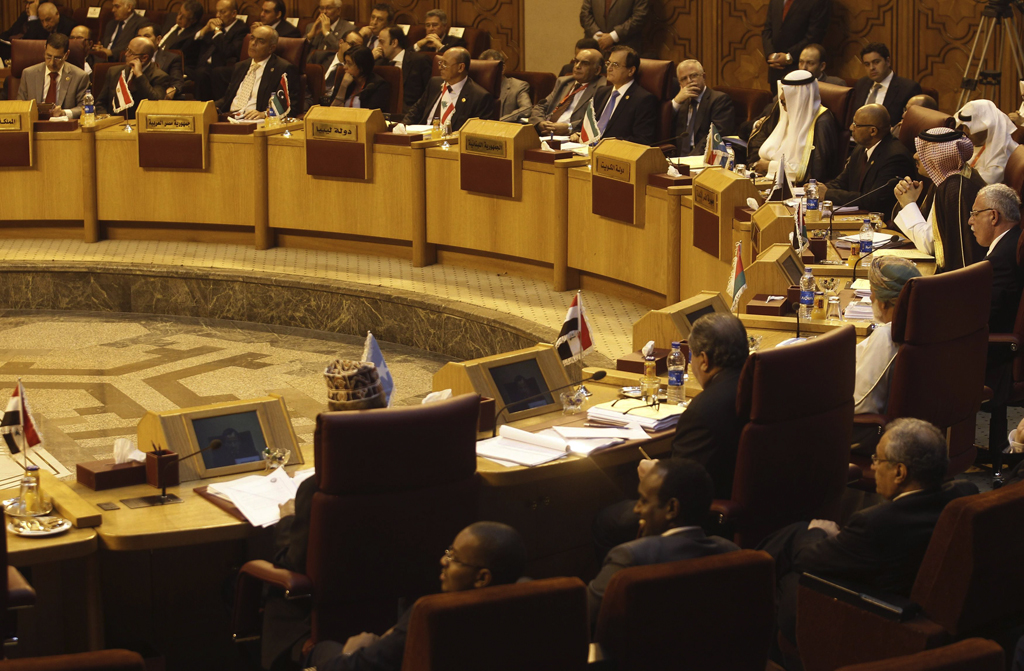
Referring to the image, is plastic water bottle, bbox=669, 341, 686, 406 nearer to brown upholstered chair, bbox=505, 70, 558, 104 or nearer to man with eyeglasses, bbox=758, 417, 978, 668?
man with eyeglasses, bbox=758, 417, 978, 668

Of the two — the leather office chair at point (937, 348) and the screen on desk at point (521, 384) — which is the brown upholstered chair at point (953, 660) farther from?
the screen on desk at point (521, 384)

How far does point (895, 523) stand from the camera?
295 cm

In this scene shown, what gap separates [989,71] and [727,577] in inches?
285

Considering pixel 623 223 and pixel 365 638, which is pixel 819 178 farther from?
pixel 365 638

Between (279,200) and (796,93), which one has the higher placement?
(796,93)

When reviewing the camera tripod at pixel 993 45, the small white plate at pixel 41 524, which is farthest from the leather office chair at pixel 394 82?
the small white plate at pixel 41 524

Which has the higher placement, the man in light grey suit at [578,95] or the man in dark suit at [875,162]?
the man in light grey suit at [578,95]

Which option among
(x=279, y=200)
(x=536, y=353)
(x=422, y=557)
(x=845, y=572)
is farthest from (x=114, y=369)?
A: (x=845, y=572)

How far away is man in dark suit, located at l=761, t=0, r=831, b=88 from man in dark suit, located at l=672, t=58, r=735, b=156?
4.45 ft

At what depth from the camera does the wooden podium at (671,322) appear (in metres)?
4.42

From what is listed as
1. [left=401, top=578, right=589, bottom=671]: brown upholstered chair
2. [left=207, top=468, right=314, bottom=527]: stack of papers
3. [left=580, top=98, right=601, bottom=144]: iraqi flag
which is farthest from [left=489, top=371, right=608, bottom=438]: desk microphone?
[left=580, top=98, right=601, bottom=144]: iraqi flag

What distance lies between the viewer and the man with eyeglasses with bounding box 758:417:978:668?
2.95 metres

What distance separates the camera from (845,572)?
2.99m

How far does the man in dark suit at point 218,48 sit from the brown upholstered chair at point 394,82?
5.60ft
